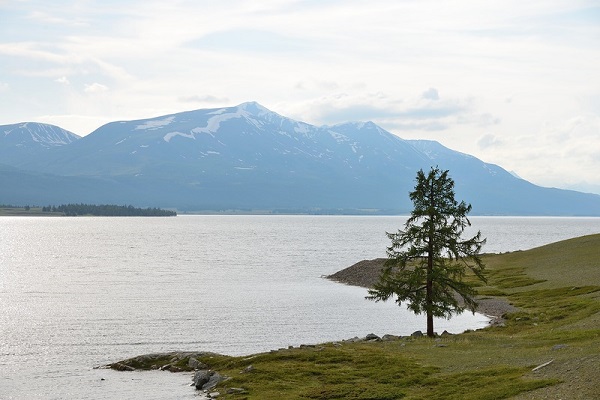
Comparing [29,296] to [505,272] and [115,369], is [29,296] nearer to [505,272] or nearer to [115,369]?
[115,369]

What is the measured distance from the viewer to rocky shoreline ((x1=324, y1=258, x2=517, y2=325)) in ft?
273

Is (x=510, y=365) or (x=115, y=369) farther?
(x=115, y=369)

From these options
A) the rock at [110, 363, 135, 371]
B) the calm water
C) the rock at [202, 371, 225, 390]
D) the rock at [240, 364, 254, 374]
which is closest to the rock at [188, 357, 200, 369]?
the calm water

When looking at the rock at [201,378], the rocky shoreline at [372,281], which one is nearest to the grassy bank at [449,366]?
the rock at [201,378]

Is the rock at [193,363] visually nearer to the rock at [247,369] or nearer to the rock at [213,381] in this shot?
the rock at [213,381]

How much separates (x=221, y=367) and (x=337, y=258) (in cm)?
13608

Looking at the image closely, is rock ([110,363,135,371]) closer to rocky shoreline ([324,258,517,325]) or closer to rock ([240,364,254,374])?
rock ([240,364,254,374])

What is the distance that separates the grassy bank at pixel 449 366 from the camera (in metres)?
35.0

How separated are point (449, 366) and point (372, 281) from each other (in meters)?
81.7

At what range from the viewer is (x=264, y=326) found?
248 ft

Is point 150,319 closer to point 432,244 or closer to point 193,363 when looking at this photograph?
point 193,363

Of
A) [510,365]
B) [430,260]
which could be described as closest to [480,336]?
[430,260]

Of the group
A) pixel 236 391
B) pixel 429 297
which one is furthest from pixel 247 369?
pixel 429 297

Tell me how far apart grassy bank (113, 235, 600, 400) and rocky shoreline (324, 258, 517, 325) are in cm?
1293
